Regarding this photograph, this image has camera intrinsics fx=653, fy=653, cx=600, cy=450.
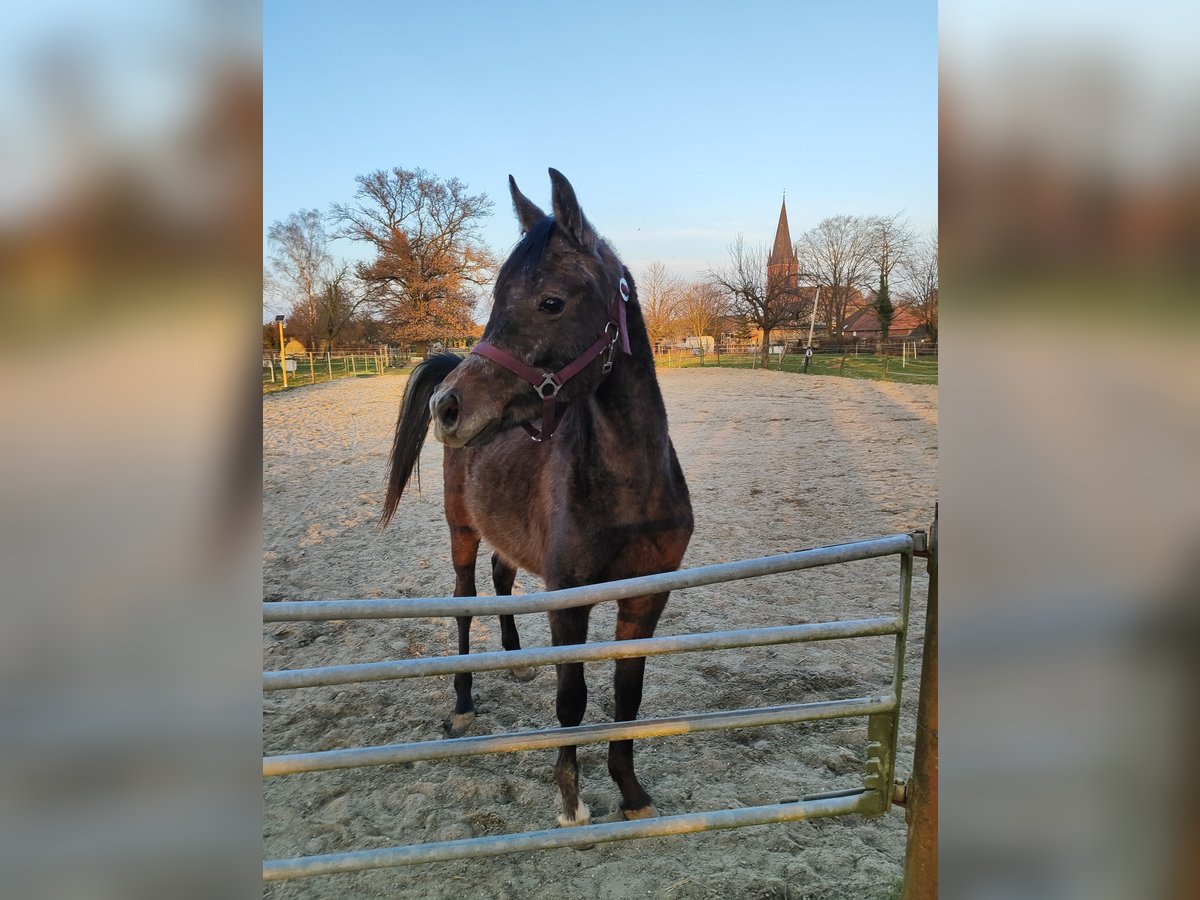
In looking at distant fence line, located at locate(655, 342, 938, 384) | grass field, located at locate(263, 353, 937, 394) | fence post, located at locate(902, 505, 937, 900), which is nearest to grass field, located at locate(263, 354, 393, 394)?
grass field, located at locate(263, 353, 937, 394)

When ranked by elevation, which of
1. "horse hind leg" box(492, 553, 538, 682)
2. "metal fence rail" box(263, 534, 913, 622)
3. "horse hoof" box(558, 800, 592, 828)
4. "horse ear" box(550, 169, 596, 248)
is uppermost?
"horse ear" box(550, 169, 596, 248)

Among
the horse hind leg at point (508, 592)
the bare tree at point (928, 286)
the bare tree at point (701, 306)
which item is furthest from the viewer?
the bare tree at point (701, 306)

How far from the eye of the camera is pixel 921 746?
52.6 inches

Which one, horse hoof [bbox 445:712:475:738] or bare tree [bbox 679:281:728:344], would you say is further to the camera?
bare tree [bbox 679:281:728:344]

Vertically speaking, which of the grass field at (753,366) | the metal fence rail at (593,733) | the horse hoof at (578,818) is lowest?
A: the horse hoof at (578,818)

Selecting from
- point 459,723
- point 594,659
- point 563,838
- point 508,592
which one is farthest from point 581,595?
point 508,592

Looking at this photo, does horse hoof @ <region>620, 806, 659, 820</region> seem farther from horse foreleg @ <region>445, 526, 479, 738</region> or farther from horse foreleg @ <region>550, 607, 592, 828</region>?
horse foreleg @ <region>445, 526, 479, 738</region>

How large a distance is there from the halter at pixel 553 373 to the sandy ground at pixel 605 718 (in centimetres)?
110

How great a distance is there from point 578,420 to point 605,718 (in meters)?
1.57

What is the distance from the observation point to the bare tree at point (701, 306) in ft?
80.0

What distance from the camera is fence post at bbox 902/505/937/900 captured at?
49.2 inches

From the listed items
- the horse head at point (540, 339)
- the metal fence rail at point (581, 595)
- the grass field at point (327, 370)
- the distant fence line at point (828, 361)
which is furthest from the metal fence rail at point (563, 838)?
the grass field at point (327, 370)

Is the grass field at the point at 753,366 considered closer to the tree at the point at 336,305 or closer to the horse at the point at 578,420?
the tree at the point at 336,305
